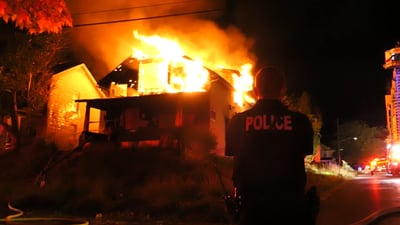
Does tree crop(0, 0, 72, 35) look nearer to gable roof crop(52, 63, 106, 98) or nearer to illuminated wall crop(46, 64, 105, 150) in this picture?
illuminated wall crop(46, 64, 105, 150)

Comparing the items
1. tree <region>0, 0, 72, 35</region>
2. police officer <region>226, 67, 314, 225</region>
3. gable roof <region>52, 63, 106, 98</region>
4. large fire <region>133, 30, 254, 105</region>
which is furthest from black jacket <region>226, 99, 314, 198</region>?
gable roof <region>52, 63, 106, 98</region>

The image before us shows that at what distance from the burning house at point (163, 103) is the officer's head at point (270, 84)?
626 inches

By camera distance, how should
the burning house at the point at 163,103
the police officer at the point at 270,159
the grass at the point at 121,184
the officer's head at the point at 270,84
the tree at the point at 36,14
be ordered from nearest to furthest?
1. the police officer at the point at 270,159
2. the officer's head at the point at 270,84
3. the tree at the point at 36,14
4. the grass at the point at 121,184
5. the burning house at the point at 163,103

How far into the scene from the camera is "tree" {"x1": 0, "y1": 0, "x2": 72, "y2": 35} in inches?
206

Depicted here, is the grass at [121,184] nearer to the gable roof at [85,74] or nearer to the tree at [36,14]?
the tree at [36,14]

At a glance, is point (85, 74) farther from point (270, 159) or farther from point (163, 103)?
point (270, 159)

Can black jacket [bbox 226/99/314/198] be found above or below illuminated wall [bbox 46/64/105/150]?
below

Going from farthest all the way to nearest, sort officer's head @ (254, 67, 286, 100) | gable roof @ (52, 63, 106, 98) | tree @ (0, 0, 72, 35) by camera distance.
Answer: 1. gable roof @ (52, 63, 106, 98)
2. tree @ (0, 0, 72, 35)
3. officer's head @ (254, 67, 286, 100)

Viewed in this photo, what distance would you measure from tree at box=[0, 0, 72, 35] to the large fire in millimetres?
18904

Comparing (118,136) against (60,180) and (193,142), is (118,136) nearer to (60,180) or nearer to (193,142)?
(193,142)

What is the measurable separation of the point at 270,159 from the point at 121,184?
11.0 metres

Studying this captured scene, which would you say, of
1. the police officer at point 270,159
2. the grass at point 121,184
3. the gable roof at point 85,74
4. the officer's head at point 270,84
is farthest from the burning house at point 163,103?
the police officer at point 270,159

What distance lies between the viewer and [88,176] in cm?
1477

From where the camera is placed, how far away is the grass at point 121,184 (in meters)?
10.3
